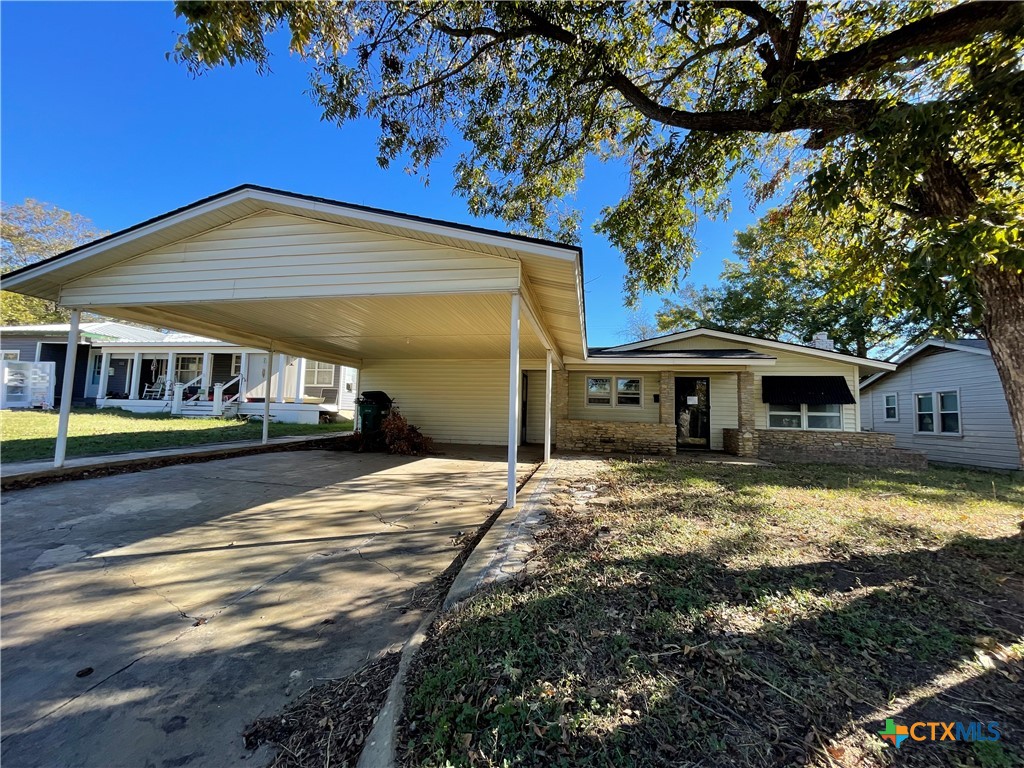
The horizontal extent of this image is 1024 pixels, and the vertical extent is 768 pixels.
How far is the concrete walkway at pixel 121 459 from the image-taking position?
563 cm

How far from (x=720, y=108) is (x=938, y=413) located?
13.0m

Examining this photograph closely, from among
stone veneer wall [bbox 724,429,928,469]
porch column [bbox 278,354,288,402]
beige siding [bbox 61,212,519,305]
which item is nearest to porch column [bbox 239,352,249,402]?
porch column [bbox 278,354,288,402]

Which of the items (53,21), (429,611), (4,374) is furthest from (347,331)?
(4,374)

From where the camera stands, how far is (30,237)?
24.1 meters

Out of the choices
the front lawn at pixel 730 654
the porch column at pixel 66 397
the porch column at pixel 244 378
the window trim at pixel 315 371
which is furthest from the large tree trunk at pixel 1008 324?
the porch column at pixel 244 378

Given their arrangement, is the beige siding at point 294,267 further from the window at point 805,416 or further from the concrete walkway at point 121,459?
the window at point 805,416

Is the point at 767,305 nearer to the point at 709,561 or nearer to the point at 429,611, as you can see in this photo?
the point at 709,561

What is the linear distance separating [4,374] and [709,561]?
74.9 feet

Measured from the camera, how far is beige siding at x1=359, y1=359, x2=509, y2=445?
11.9 m

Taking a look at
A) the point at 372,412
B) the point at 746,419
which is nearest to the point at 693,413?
the point at 746,419

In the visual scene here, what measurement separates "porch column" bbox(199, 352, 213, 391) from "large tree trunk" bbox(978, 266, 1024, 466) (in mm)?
20854

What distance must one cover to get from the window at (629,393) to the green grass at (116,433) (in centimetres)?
963

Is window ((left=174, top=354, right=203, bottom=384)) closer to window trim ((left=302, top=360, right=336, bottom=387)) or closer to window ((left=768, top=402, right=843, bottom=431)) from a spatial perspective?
window trim ((left=302, top=360, right=336, bottom=387))

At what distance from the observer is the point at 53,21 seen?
6.03 metres
